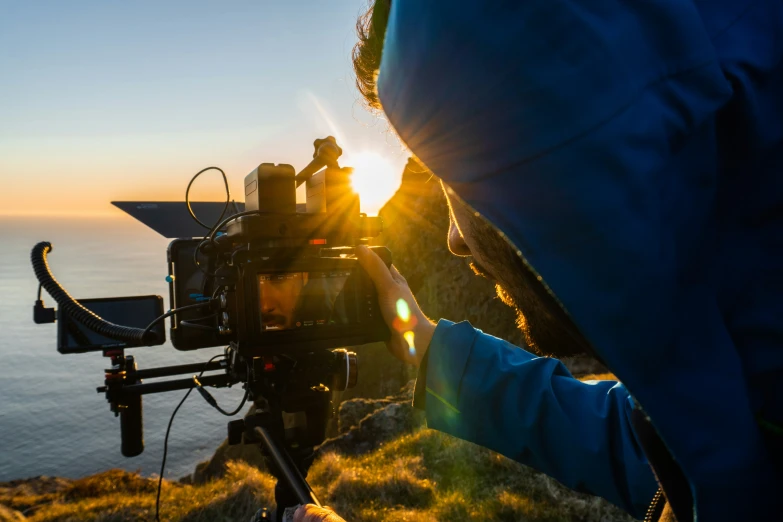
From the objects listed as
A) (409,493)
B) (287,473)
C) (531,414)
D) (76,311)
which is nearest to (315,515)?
(287,473)

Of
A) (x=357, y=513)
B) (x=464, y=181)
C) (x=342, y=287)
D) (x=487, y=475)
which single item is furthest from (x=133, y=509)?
(x=464, y=181)

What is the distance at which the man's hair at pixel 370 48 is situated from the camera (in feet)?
3.71

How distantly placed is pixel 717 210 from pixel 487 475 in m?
5.66

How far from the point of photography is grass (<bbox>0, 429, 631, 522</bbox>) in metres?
4.69

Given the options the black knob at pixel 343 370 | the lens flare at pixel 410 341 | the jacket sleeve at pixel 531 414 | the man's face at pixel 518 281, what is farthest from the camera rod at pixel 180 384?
the man's face at pixel 518 281

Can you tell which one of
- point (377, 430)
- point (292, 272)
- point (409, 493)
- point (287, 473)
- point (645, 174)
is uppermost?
point (645, 174)

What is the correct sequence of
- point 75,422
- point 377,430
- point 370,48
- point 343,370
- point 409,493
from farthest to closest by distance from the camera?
point 75,422
point 377,430
point 409,493
point 343,370
point 370,48

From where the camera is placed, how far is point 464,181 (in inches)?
27.1

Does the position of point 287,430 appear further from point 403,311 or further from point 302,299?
point 403,311

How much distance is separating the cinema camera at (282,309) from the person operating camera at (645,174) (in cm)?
168

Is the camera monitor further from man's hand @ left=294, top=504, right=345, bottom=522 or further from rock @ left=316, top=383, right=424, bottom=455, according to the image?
rock @ left=316, top=383, right=424, bottom=455

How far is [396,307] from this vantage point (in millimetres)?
2396

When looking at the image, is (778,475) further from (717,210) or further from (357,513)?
(357,513)

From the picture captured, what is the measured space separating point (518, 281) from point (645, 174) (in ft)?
1.20
